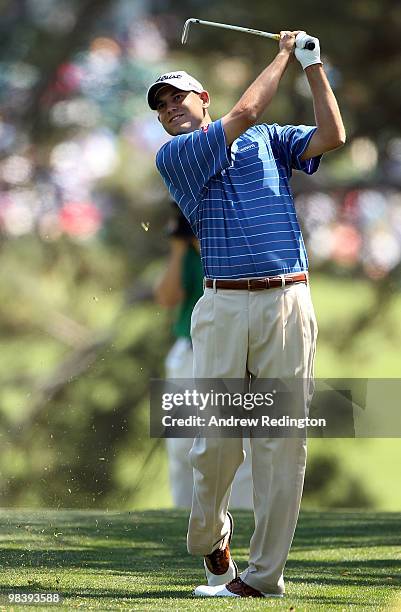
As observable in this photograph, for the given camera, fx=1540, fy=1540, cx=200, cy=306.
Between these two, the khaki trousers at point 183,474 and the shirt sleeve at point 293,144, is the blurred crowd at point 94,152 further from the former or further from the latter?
the shirt sleeve at point 293,144

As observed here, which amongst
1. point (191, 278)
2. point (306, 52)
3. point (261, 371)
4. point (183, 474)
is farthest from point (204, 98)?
point (183, 474)

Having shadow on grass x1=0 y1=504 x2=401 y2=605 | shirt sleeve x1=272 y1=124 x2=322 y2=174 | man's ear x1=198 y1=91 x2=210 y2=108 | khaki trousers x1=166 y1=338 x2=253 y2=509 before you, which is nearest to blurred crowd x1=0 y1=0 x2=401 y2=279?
khaki trousers x1=166 y1=338 x2=253 y2=509

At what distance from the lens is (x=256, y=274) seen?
157 inches

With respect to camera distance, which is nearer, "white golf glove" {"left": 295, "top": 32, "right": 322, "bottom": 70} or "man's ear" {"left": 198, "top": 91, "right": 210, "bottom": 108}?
"white golf glove" {"left": 295, "top": 32, "right": 322, "bottom": 70}

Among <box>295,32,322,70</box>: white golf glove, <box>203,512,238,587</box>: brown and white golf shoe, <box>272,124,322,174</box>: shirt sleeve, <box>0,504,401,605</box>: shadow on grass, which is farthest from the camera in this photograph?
<box>0,504,401,605</box>: shadow on grass

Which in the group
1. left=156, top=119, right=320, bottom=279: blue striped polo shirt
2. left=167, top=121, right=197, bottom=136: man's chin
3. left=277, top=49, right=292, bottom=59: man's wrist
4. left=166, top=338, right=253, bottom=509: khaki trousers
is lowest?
left=166, top=338, right=253, bottom=509: khaki trousers

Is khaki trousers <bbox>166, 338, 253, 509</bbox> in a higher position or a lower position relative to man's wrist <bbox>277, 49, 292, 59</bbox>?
lower

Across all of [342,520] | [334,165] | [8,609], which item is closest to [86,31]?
[334,165]

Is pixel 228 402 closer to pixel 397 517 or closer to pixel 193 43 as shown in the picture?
pixel 397 517

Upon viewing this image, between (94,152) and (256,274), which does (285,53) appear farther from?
(94,152)

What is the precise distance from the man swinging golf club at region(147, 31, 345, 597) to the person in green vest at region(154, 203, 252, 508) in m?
2.24

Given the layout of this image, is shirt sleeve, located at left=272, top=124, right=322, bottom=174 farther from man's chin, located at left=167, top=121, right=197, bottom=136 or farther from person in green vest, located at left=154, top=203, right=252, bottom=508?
person in green vest, located at left=154, top=203, right=252, bottom=508

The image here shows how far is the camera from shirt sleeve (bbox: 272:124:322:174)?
4.10 m

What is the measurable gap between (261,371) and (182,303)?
2700 mm
